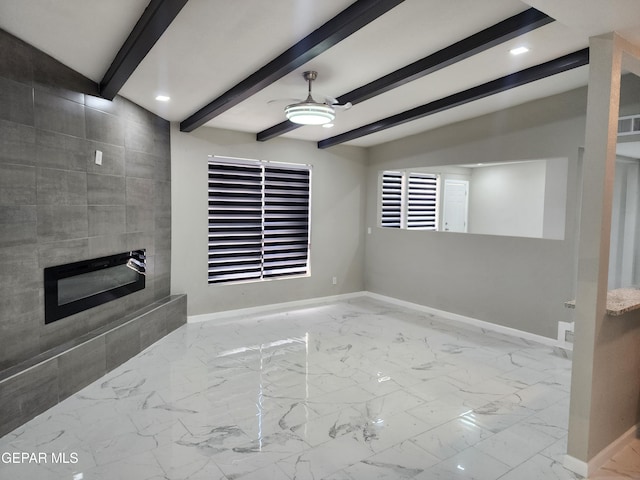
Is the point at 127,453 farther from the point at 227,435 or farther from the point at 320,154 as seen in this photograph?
the point at 320,154

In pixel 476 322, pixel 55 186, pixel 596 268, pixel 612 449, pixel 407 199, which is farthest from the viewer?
pixel 407 199

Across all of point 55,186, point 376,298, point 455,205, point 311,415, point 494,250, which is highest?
point 455,205

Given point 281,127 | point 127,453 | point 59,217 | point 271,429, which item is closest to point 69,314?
point 59,217

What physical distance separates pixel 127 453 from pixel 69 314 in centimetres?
145

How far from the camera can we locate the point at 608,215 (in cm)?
238

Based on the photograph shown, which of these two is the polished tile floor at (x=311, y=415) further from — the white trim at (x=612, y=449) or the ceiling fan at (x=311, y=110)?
the ceiling fan at (x=311, y=110)

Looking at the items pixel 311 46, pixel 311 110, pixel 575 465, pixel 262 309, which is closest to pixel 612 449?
pixel 575 465

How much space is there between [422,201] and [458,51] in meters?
4.41

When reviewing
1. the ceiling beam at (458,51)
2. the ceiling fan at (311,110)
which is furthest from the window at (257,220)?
the ceiling fan at (311,110)

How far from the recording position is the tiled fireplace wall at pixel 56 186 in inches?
110

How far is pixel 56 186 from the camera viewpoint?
3236mm

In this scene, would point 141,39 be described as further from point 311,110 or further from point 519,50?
point 519,50

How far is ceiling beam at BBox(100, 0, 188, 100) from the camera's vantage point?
231 cm

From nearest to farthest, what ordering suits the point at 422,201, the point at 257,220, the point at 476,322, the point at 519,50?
1. the point at 519,50
2. the point at 476,322
3. the point at 257,220
4. the point at 422,201
